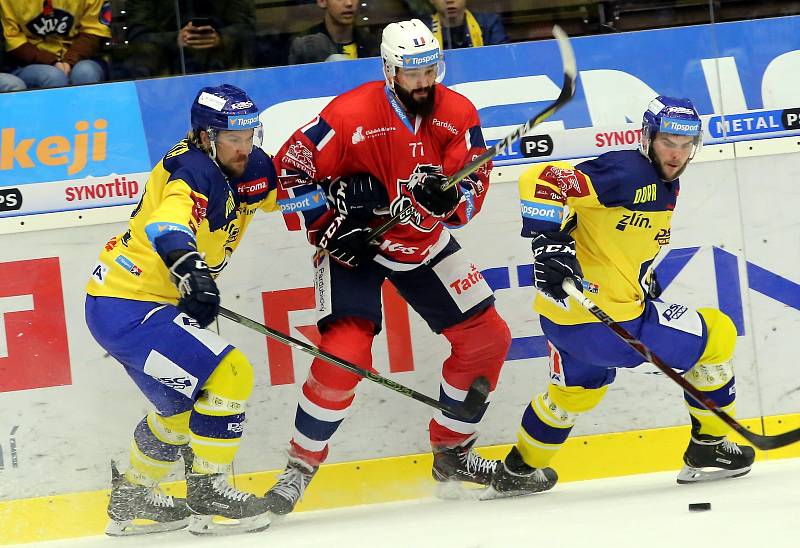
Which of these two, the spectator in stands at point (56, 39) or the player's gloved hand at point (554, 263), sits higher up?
→ the spectator in stands at point (56, 39)

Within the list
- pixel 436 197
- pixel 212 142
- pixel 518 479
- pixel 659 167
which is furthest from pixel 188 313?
pixel 659 167

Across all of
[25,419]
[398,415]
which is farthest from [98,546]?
[398,415]

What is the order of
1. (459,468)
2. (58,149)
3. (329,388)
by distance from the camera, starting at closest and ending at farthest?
(329,388), (459,468), (58,149)

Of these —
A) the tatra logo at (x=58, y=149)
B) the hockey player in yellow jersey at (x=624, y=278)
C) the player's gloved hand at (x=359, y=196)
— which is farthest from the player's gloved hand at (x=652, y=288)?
the tatra logo at (x=58, y=149)

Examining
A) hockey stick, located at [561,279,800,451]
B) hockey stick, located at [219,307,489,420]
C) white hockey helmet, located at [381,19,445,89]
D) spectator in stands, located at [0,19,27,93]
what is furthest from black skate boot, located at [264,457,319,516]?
spectator in stands, located at [0,19,27,93]

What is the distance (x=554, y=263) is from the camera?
337cm

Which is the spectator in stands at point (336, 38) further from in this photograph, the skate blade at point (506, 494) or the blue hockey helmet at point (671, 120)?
the skate blade at point (506, 494)

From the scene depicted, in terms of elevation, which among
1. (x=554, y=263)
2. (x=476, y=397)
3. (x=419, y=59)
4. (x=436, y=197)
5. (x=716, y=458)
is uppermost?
(x=419, y=59)

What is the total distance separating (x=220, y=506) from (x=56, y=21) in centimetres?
194

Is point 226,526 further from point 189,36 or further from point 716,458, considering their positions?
point 189,36

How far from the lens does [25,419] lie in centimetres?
405

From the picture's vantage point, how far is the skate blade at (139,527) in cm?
383

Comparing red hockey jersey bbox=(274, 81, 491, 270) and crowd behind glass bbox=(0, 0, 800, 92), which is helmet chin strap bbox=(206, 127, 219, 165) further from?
crowd behind glass bbox=(0, 0, 800, 92)

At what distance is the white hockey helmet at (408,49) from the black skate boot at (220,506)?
139 centimetres
